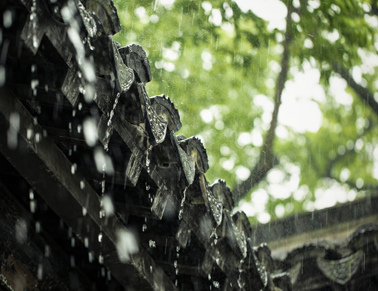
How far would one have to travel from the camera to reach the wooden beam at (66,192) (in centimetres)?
227

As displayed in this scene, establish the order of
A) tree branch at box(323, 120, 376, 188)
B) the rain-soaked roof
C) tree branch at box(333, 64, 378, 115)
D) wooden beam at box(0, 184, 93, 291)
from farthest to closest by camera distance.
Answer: tree branch at box(323, 120, 376, 188) < tree branch at box(333, 64, 378, 115) < wooden beam at box(0, 184, 93, 291) < the rain-soaked roof

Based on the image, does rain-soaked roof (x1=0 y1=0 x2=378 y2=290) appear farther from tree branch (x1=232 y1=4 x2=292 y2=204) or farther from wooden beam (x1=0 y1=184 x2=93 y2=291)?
tree branch (x1=232 y1=4 x2=292 y2=204)

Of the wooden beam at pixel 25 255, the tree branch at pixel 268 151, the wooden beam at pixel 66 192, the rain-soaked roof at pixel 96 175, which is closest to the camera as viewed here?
the rain-soaked roof at pixel 96 175

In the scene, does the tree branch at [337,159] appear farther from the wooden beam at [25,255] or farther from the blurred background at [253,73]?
the wooden beam at [25,255]

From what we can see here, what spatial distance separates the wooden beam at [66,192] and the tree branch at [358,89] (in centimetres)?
761

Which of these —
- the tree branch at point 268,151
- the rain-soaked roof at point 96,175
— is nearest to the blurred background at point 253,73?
the tree branch at point 268,151

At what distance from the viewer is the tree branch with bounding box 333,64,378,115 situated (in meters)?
9.54

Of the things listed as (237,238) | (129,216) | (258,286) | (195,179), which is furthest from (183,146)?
(258,286)

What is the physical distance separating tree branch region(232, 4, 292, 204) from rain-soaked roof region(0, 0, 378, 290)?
466cm

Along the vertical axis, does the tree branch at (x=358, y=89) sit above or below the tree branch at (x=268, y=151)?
above

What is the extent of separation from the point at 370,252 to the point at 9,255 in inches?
156

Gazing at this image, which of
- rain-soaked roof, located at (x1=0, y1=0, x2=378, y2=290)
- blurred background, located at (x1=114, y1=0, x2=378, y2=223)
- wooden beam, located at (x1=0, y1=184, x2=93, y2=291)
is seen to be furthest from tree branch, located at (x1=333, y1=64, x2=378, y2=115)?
wooden beam, located at (x1=0, y1=184, x2=93, y2=291)

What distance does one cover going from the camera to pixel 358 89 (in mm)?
9586

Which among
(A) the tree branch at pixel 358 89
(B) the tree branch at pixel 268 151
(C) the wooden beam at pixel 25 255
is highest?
(A) the tree branch at pixel 358 89
